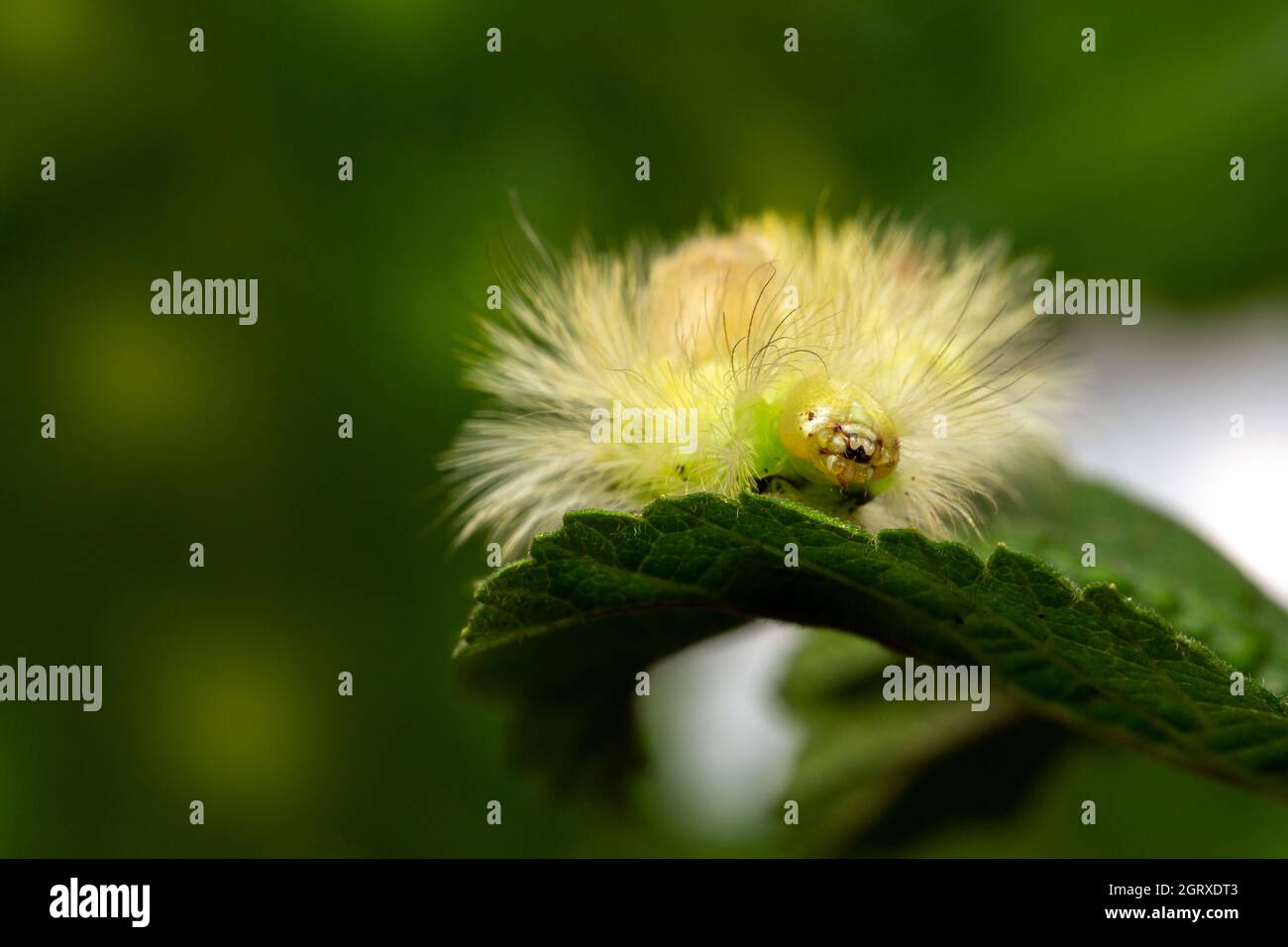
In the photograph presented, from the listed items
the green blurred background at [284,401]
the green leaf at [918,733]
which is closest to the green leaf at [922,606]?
the green leaf at [918,733]

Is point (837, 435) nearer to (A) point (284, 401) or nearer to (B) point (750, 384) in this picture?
(B) point (750, 384)

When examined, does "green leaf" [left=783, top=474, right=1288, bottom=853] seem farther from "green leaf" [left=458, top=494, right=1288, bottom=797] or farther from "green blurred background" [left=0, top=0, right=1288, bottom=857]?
"green leaf" [left=458, top=494, right=1288, bottom=797]

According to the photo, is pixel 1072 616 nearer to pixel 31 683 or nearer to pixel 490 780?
pixel 490 780

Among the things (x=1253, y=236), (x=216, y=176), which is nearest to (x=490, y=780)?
(x=216, y=176)

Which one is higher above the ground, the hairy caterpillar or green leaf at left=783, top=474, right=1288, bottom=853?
the hairy caterpillar

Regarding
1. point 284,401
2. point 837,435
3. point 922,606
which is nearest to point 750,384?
point 837,435

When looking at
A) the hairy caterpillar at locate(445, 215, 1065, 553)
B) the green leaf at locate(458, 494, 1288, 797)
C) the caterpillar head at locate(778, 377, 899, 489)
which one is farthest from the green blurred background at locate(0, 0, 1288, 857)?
the caterpillar head at locate(778, 377, 899, 489)

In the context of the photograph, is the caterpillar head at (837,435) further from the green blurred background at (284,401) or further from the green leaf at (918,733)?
the green blurred background at (284,401)
